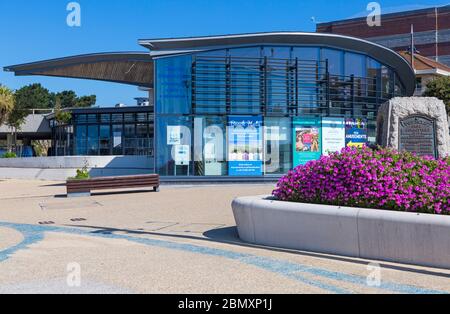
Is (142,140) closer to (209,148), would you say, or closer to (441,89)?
(209,148)

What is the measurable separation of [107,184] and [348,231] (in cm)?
1377

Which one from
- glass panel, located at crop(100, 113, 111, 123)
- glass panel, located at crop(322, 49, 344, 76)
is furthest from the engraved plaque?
glass panel, located at crop(100, 113, 111, 123)

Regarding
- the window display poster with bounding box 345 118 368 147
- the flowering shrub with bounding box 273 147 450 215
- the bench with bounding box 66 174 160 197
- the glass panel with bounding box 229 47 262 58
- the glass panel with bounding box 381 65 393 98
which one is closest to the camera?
the flowering shrub with bounding box 273 147 450 215

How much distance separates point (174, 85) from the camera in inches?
907

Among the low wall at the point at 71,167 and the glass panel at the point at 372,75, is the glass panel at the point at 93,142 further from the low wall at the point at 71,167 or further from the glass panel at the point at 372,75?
the glass panel at the point at 372,75

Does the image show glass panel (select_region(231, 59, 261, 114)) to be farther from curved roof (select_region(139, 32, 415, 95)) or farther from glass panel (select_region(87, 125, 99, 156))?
glass panel (select_region(87, 125, 99, 156))

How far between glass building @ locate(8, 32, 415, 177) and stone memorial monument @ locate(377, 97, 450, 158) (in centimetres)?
1054

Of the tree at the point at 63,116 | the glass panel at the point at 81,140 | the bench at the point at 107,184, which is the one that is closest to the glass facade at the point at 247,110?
the bench at the point at 107,184

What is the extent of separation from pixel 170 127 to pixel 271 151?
455 cm

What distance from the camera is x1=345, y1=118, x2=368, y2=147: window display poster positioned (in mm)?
24047

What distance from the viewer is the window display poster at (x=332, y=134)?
23.6 metres

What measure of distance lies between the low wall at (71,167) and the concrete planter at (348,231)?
869 inches

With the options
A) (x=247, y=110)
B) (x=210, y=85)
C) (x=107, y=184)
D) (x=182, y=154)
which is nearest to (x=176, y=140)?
(x=182, y=154)
